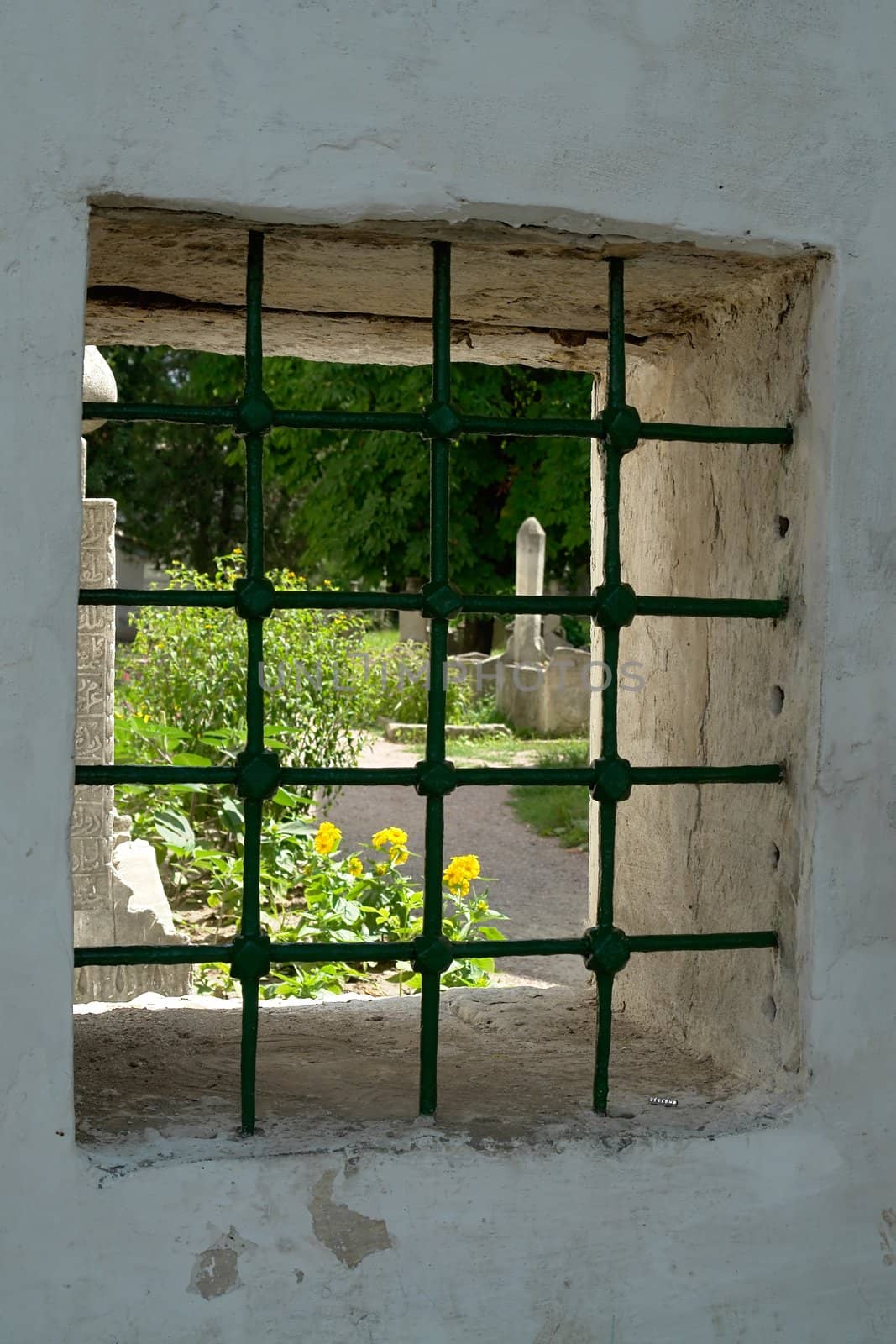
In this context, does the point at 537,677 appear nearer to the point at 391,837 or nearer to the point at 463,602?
the point at 391,837

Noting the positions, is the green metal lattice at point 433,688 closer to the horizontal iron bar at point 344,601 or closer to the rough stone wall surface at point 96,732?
the horizontal iron bar at point 344,601

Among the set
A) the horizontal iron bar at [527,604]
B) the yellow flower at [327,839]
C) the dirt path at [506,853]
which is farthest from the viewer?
the dirt path at [506,853]

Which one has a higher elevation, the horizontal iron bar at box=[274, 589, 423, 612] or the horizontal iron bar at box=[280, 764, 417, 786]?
the horizontal iron bar at box=[274, 589, 423, 612]

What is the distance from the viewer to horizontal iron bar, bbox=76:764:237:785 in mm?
1698

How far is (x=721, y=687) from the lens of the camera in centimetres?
211

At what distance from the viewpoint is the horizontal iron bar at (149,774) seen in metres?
1.70

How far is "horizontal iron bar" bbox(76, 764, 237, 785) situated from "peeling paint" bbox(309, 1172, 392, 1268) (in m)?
0.52

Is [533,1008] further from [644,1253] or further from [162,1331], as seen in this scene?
[162,1331]

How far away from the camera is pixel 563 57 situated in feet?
5.49

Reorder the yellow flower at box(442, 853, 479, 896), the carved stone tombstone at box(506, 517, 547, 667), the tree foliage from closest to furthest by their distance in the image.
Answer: the yellow flower at box(442, 853, 479, 896) → the carved stone tombstone at box(506, 517, 547, 667) → the tree foliage

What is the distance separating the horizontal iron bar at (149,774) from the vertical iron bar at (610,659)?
537mm

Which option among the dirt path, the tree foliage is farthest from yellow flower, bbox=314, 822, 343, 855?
the tree foliage

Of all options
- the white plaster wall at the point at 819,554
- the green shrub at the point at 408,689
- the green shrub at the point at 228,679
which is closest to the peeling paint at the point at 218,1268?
the white plaster wall at the point at 819,554

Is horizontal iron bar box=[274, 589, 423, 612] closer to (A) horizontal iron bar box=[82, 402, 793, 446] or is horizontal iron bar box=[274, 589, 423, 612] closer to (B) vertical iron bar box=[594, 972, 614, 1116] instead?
(A) horizontal iron bar box=[82, 402, 793, 446]
